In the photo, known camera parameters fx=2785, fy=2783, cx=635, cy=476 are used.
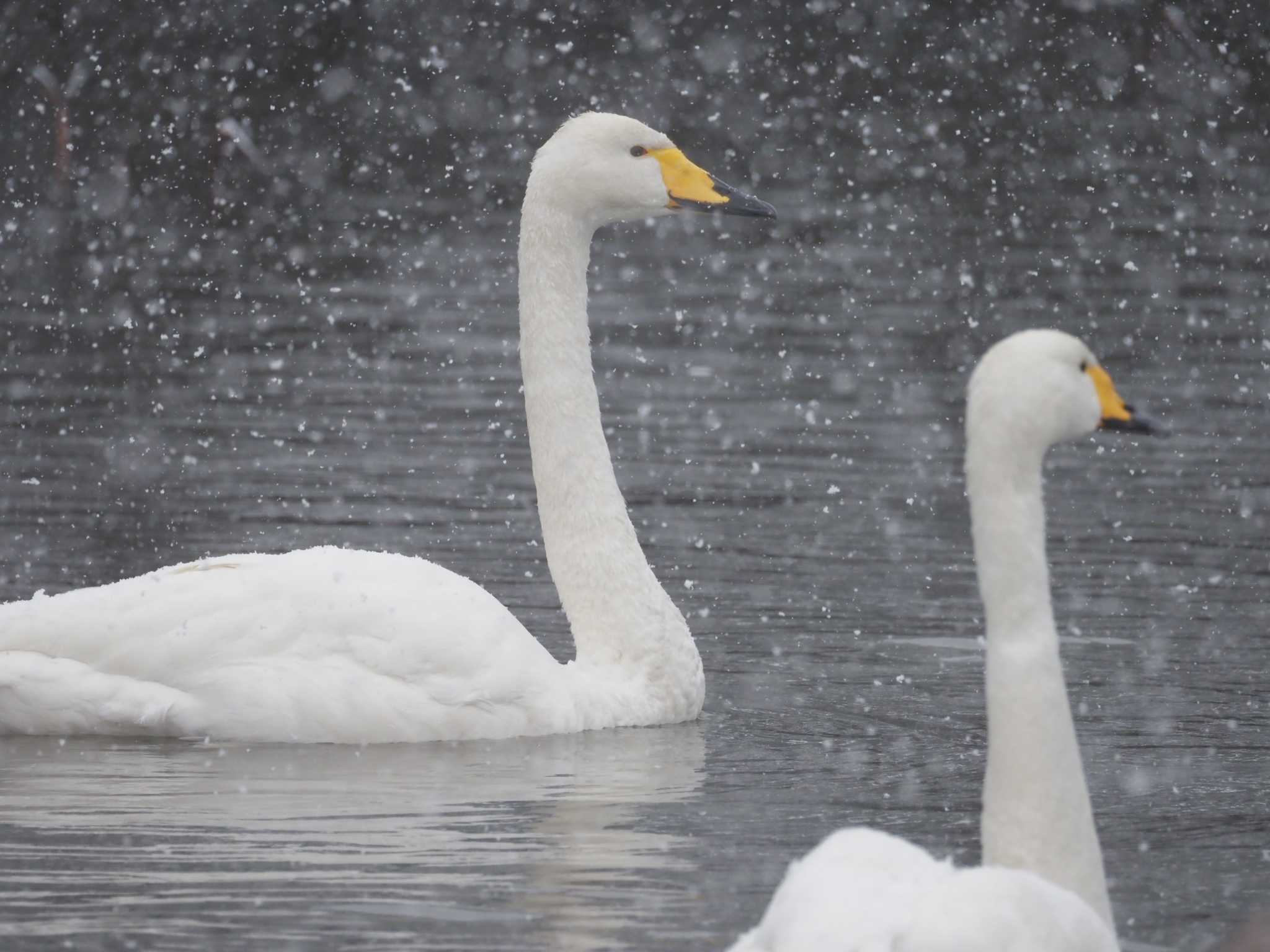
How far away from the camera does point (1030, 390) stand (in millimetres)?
6438

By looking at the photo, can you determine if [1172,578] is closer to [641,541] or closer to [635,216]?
[641,541]

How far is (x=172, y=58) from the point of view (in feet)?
148

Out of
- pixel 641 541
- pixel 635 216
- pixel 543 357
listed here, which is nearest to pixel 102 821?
pixel 543 357

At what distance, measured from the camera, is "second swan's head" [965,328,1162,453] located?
6.41m

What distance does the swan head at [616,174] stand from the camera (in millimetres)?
10422

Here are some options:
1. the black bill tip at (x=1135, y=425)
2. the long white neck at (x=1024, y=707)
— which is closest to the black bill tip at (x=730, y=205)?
the black bill tip at (x=1135, y=425)

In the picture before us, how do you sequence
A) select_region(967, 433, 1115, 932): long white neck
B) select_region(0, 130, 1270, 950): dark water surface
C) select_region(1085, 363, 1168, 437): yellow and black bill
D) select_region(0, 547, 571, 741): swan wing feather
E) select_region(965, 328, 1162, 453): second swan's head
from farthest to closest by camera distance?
select_region(0, 547, 571, 741): swan wing feather < select_region(0, 130, 1270, 950): dark water surface < select_region(1085, 363, 1168, 437): yellow and black bill < select_region(965, 328, 1162, 453): second swan's head < select_region(967, 433, 1115, 932): long white neck

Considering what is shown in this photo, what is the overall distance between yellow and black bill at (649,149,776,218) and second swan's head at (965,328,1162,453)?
409 cm

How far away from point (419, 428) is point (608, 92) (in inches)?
1070

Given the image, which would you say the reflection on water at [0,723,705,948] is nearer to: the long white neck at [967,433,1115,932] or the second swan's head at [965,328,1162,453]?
the long white neck at [967,433,1115,932]

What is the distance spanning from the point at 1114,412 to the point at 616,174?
4.02 metres

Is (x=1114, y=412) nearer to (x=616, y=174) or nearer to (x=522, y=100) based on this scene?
(x=616, y=174)

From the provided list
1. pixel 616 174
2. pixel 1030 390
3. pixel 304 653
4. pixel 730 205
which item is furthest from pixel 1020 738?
pixel 730 205

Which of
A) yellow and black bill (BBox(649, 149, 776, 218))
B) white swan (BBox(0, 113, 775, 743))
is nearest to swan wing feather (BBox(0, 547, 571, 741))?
white swan (BBox(0, 113, 775, 743))
